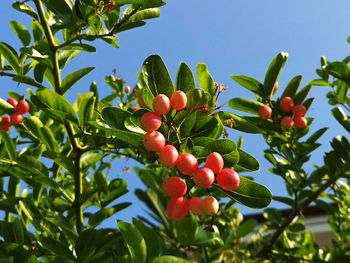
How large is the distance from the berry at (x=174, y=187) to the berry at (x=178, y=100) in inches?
7.6

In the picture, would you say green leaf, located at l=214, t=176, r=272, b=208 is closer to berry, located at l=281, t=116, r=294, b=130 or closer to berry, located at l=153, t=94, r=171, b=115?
berry, located at l=153, t=94, r=171, b=115

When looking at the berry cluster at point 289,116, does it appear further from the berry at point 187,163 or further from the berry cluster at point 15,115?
the berry cluster at point 15,115

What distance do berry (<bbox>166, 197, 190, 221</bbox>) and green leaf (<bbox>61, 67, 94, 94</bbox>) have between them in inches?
33.0

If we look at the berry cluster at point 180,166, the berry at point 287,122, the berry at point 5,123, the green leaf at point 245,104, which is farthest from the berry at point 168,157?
the berry at point 5,123

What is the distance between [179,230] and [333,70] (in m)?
1.32

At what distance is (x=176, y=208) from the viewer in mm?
1000

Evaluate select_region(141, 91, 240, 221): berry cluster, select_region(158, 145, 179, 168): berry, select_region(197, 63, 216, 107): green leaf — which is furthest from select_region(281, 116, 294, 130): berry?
select_region(158, 145, 179, 168): berry

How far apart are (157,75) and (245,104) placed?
36.4 inches

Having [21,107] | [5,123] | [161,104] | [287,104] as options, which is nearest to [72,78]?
[21,107]

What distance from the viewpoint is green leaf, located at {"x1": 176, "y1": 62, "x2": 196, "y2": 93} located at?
3.51ft

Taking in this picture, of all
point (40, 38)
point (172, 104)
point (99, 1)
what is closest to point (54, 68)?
point (99, 1)

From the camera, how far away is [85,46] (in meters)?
1.56

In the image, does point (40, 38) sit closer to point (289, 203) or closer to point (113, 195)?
point (113, 195)

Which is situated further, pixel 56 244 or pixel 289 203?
pixel 289 203
